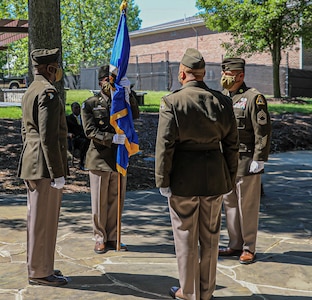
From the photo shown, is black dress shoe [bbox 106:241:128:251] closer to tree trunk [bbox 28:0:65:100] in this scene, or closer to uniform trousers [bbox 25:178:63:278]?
uniform trousers [bbox 25:178:63:278]

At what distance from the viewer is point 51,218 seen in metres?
5.01

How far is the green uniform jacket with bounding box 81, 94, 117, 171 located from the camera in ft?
19.6

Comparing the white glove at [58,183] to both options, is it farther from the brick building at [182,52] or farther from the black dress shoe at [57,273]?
the brick building at [182,52]

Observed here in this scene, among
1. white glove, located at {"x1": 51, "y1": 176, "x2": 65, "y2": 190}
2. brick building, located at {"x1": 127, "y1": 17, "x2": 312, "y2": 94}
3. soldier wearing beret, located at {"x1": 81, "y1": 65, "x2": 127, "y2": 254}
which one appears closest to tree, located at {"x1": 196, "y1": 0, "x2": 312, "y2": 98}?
brick building, located at {"x1": 127, "y1": 17, "x2": 312, "y2": 94}

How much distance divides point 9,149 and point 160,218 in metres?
5.58

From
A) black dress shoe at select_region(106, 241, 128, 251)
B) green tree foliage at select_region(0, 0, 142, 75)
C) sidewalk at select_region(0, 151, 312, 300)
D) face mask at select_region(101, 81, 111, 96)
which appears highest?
green tree foliage at select_region(0, 0, 142, 75)

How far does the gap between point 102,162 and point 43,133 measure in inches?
54.9

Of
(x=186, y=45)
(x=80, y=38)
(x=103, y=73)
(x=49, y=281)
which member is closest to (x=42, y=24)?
(x=103, y=73)

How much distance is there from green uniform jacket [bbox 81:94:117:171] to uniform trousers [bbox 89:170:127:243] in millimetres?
107

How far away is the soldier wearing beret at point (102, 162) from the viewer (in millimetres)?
5988

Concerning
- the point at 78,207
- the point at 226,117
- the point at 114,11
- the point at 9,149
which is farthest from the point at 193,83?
the point at 114,11

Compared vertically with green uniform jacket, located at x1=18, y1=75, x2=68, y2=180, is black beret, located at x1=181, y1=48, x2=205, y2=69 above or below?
above

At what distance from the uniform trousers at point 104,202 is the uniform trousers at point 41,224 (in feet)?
3.29

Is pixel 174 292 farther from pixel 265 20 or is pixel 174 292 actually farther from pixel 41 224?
pixel 265 20
